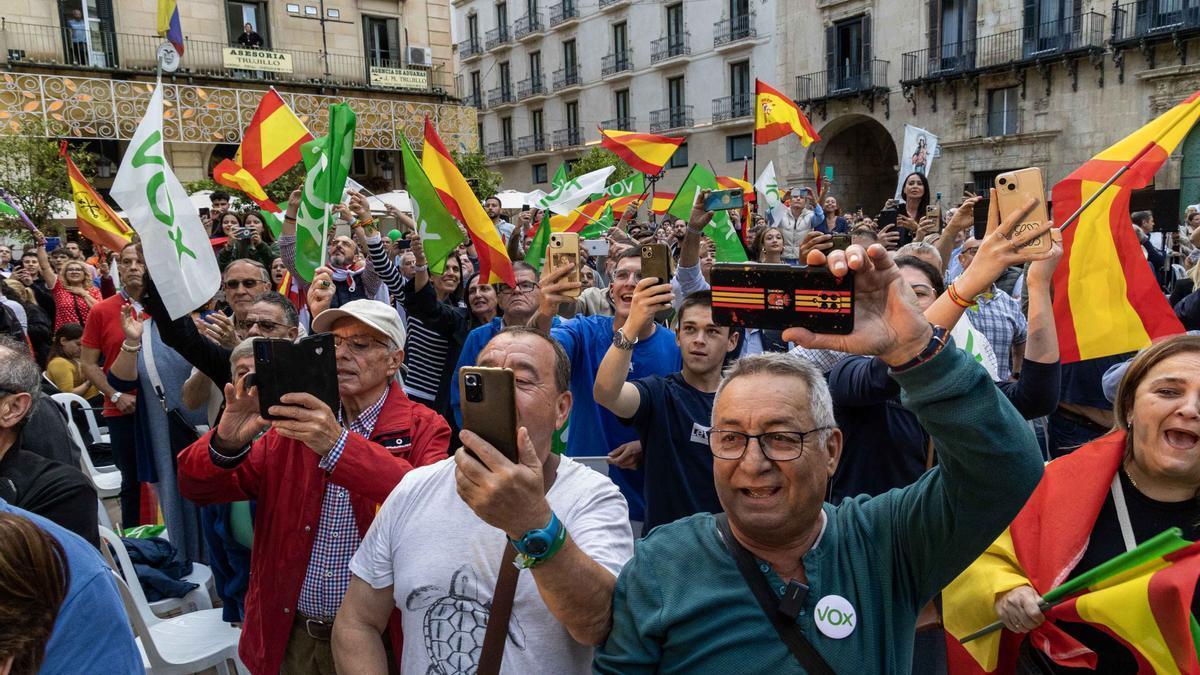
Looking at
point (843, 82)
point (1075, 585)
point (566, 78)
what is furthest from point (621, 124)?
point (1075, 585)

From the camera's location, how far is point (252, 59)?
22.6 m

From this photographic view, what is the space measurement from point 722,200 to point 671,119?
100ft

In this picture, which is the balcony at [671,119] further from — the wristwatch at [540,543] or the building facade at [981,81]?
the wristwatch at [540,543]

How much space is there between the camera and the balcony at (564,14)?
38.1m

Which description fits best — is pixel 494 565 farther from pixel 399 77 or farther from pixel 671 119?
A: pixel 671 119

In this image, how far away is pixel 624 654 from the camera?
1.61m

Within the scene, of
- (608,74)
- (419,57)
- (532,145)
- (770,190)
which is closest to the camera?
(770,190)

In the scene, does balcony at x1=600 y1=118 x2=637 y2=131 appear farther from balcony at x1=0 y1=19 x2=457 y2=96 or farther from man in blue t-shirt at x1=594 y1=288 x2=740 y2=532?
man in blue t-shirt at x1=594 y1=288 x2=740 y2=532

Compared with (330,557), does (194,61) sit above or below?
above

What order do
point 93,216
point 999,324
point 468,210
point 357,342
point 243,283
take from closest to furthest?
point 357,342 < point 999,324 < point 243,283 < point 468,210 < point 93,216

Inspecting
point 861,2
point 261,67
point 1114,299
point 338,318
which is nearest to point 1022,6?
point 861,2

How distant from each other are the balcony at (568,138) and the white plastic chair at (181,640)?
119ft

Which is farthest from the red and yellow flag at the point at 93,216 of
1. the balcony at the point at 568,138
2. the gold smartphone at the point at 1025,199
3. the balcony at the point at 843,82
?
the balcony at the point at 568,138

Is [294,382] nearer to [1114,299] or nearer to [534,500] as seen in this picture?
[534,500]
